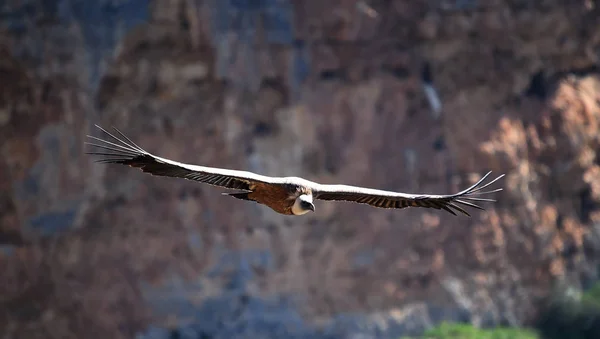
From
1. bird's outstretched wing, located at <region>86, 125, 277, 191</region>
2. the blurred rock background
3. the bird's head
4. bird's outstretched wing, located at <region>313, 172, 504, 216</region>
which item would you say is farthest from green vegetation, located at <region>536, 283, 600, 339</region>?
bird's outstretched wing, located at <region>86, 125, 277, 191</region>

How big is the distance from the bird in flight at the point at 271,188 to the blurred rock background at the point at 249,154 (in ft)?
31.9

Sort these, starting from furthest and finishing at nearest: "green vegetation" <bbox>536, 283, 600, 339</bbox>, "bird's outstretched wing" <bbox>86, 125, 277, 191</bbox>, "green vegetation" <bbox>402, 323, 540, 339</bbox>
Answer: "green vegetation" <bbox>536, 283, 600, 339</bbox>
"green vegetation" <bbox>402, 323, 540, 339</bbox>
"bird's outstretched wing" <bbox>86, 125, 277, 191</bbox>

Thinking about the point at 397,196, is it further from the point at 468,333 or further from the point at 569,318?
the point at 569,318

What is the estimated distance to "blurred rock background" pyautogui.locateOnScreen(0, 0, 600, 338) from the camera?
18422 millimetres

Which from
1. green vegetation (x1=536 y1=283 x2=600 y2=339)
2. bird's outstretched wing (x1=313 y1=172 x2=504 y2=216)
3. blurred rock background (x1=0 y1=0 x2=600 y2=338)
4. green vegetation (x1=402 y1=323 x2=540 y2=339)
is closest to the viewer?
bird's outstretched wing (x1=313 y1=172 x2=504 y2=216)

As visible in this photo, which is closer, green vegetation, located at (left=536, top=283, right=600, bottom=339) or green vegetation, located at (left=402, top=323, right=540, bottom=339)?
green vegetation, located at (left=402, top=323, right=540, bottom=339)

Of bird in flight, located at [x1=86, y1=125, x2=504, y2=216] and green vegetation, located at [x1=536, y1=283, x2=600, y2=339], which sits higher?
bird in flight, located at [x1=86, y1=125, x2=504, y2=216]

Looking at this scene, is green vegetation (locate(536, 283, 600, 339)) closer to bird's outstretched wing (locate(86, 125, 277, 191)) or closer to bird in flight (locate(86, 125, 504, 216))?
bird in flight (locate(86, 125, 504, 216))

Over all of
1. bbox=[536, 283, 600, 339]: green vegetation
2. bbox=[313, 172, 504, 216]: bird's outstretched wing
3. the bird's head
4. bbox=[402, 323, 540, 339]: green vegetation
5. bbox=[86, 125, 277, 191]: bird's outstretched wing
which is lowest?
bbox=[402, 323, 540, 339]: green vegetation

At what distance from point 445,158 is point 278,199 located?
449 inches

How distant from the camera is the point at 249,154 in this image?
19.0 m

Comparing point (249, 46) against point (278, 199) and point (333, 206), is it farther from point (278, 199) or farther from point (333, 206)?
point (278, 199)

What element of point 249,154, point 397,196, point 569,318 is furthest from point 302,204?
point 569,318

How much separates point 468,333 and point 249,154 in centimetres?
445
